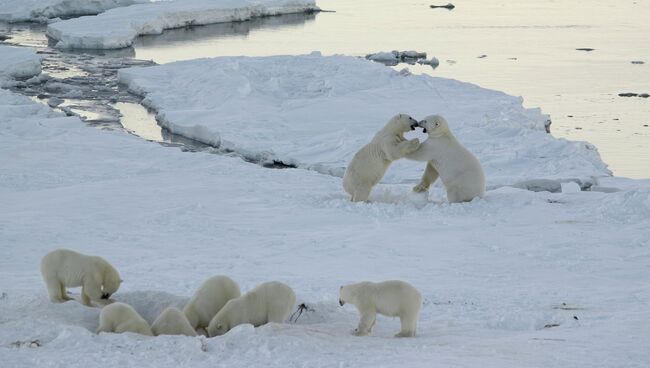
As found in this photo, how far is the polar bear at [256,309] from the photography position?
4805 mm

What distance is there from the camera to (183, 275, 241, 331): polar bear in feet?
16.5

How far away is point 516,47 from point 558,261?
2236cm

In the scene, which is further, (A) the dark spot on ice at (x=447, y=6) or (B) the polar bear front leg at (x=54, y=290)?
(A) the dark spot on ice at (x=447, y=6)

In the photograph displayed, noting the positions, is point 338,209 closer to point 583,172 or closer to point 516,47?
point 583,172

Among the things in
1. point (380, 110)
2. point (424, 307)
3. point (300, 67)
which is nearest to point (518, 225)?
point (424, 307)

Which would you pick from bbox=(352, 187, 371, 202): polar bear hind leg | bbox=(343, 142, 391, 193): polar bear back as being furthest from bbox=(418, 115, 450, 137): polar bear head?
bbox=(352, 187, 371, 202): polar bear hind leg

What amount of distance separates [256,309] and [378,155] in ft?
14.1

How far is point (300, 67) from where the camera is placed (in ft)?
64.3

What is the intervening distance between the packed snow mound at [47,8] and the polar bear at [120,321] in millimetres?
33471

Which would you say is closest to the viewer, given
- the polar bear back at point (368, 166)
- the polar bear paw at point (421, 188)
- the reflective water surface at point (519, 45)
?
the polar bear back at point (368, 166)

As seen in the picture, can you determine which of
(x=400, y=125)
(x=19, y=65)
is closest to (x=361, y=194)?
(x=400, y=125)

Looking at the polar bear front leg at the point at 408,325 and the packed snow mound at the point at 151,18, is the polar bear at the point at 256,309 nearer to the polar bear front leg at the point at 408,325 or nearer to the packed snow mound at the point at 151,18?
the polar bear front leg at the point at 408,325

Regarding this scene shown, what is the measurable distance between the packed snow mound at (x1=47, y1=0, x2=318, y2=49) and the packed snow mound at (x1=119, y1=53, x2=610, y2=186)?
22.7ft

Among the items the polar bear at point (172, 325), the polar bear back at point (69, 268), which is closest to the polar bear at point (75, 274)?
→ the polar bear back at point (69, 268)
